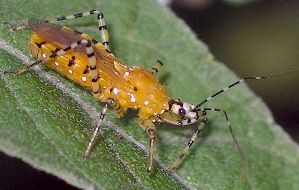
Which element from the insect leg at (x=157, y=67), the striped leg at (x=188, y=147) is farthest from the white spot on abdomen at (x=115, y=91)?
the striped leg at (x=188, y=147)

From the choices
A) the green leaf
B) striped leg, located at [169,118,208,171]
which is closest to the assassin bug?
striped leg, located at [169,118,208,171]

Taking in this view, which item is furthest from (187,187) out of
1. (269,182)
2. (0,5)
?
(0,5)

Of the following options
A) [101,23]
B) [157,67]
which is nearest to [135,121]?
[157,67]

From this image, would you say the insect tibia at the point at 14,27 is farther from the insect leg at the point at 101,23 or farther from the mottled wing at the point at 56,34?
the insect leg at the point at 101,23

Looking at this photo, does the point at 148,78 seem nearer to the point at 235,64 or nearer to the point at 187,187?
Answer: the point at 187,187

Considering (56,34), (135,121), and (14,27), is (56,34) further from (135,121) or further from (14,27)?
(135,121)

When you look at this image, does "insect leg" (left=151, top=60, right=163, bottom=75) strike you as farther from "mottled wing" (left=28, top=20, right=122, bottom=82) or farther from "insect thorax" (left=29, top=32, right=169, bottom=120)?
"mottled wing" (left=28, top=20, right=122, bottom=82)
